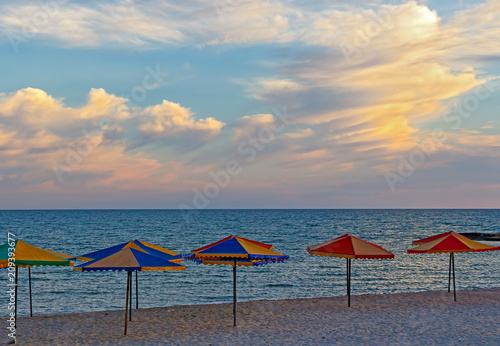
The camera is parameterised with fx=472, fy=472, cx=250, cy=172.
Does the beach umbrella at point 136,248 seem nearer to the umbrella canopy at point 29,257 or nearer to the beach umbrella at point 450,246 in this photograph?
the umbrella canopy at point 29,257

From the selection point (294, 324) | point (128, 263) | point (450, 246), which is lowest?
point (294, 324)

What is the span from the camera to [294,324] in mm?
15820

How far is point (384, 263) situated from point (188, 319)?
27753 millimetres

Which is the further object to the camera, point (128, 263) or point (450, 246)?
point (450, 246)

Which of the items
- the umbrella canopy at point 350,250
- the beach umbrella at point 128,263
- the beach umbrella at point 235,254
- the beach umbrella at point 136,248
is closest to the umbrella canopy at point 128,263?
the beach umbrella at point 128,263

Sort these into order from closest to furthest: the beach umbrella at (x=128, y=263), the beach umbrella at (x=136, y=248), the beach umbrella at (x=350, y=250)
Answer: the beach umbrella at (x=128, y=263), the beach umbrella at (x=136, y=248), the beach umbrella at (x=350, y=250)

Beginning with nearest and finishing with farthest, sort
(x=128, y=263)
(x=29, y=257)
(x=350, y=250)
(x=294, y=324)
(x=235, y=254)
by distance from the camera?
A: (x=128, y=263), (x=29, y=257), (x=235, y=254), (x=294, y=324), (x=350, y=250)

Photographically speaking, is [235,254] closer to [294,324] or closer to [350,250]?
[294,324]

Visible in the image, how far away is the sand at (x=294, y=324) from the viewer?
13.9 metres

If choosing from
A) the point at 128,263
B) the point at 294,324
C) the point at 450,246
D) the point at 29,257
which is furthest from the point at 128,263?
the point at 450,246

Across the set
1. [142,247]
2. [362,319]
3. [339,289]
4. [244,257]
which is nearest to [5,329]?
[142,247]

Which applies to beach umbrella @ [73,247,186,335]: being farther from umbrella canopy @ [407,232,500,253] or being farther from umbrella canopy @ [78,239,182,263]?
umbrella canopy @ [407,232,500,253]

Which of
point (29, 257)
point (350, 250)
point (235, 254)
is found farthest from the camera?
point (350, 250)

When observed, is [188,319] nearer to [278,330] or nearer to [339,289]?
[278,330]
